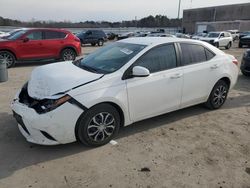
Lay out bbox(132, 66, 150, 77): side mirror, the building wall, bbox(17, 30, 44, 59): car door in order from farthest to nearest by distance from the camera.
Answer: the building wall
bbox(17, 30, 44, 59): car door
bbox(132, 66, 150, 77): side mirror

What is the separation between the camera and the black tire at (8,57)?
1000 centimetres

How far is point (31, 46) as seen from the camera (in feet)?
34.2

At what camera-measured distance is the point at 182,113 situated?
5297mm

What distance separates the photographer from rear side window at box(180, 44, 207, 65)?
184 inches

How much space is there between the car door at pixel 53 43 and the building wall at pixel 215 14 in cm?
5279

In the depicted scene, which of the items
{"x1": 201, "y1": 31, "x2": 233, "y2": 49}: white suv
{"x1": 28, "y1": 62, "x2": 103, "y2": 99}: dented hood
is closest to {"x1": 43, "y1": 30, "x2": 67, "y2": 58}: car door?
{"x1": 28, "y1": 62, "x2": 103, "y2": 99}: dented hood

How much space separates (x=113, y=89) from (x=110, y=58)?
34.4 inches

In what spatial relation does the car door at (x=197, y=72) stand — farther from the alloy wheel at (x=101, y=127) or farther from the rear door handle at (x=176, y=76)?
the alloy wheel at (x=101, y=127)

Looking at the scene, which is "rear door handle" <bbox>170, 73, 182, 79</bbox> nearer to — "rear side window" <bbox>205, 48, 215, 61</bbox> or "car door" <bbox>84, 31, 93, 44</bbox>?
"rear side window" <bbox>205, 48, 215, 61</bbox>

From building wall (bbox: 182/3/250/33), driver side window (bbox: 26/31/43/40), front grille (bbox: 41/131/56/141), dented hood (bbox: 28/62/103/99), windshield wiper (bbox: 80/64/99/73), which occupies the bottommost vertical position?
front grille (bbox: 41/131/56/141)

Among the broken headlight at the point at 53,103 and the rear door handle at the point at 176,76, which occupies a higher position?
the rear door handle at the point at 176,76

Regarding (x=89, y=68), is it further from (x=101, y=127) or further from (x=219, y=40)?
(x=219, y=40)

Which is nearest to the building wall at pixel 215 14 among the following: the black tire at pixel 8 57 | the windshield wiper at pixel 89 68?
the black tire at pixel 8 57

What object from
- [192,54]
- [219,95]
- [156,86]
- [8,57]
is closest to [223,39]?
[8,57]
